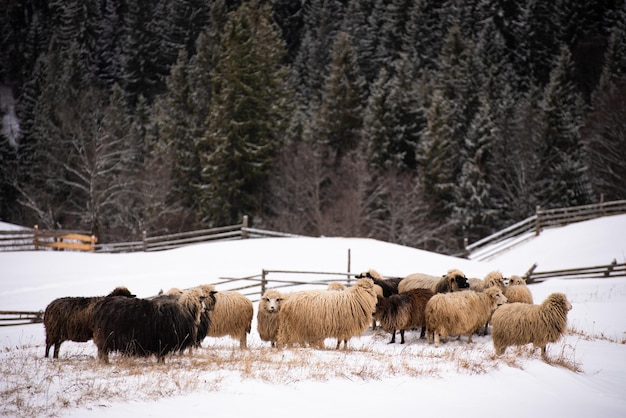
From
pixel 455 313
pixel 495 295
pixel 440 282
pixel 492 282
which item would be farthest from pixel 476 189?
pixel 455 313

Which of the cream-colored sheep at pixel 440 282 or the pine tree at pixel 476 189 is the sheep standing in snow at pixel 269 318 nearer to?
the cream-colored sheep at pixel 440 282

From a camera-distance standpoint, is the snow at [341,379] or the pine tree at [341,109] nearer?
the snow at [341,379]

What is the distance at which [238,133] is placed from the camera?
46.8 metres

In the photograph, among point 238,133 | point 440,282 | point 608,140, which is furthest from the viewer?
point 608,140

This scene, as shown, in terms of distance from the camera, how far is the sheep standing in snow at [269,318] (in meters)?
14.1

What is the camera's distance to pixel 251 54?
48219 mm

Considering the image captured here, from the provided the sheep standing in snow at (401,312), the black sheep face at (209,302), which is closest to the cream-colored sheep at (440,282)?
the sheep standing in snow at (401,312)

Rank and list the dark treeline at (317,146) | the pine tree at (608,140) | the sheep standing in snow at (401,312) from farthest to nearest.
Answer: the pine tree at (608,140)
the dark treeline at (317,146)
the sheep standing in snow at (401,312)

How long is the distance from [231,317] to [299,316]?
74.6 inches

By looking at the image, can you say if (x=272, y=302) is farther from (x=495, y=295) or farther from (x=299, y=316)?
(x=495, y=295)

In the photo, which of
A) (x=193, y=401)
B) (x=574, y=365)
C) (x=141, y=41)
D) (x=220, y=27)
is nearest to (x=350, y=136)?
(x=220, y=27)

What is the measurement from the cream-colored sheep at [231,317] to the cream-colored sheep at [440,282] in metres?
5.58

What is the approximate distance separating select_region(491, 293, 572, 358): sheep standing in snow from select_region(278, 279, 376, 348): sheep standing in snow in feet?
9.25

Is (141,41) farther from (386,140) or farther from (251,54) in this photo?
(386,140)
